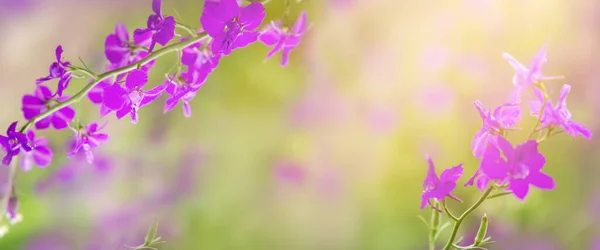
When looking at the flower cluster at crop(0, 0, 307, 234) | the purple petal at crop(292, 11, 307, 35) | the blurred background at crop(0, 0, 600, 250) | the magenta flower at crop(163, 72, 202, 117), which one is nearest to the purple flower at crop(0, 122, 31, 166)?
the flower cluster at crop(0, 0, 307, 234)

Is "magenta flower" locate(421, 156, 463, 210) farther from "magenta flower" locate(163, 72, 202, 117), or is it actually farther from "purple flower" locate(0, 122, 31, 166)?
"purple flower" locate(0, 122, 31, 166)

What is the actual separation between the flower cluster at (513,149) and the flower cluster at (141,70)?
0.17 meters

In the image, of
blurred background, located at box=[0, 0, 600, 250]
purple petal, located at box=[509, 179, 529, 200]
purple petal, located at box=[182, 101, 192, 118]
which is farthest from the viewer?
blurred background, located at box=[0, 0, 600, 250]

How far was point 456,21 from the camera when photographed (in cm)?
123

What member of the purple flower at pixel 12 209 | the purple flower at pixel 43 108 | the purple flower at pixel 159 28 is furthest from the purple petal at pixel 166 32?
the purple flower at pixel 12 209

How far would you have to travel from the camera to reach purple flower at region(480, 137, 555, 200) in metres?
0.38

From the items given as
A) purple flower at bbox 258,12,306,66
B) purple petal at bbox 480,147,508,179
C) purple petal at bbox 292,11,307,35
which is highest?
purple petal at bbox 292,11,307,35

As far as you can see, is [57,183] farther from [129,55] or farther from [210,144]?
[129,55]

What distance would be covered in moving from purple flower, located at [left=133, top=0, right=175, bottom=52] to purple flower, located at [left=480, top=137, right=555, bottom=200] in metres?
0.23

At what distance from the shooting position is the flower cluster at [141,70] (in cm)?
43

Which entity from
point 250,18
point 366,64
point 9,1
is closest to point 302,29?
point 250,18

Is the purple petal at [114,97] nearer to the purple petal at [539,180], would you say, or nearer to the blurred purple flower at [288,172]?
the purple petal at [539,180]

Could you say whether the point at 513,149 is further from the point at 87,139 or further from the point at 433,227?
the point at 87,139

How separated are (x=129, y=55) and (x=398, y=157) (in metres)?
0.79
